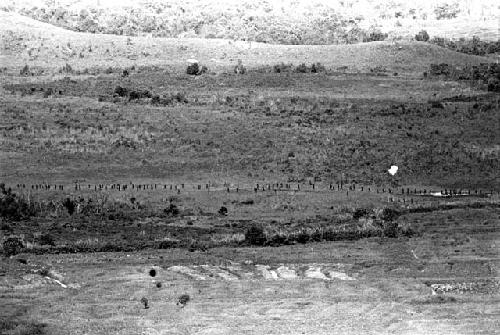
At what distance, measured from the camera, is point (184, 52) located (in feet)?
236

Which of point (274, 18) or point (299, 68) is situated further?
point (274, 18)

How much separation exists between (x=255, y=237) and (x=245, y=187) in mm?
10290

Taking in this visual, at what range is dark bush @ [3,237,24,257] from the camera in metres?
31.1

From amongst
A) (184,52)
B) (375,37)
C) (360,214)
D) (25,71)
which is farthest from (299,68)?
(360,214)

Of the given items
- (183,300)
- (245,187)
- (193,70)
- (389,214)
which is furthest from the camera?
(193,70)

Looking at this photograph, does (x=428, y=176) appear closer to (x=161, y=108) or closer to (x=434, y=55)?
(x=161, y=108)

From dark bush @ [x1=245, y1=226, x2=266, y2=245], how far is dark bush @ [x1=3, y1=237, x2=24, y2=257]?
5.96 metres

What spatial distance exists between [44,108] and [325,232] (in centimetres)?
2535

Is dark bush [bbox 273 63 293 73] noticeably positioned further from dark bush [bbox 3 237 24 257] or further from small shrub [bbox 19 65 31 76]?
dark bush [bbox 3 237 24 257]

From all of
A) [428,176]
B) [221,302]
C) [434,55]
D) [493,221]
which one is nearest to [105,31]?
[434,55]

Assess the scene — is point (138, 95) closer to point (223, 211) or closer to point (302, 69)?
point (302, 69)

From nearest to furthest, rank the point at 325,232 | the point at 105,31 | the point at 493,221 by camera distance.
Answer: the point at 325,232
the point at 493,221
the point at 105,31

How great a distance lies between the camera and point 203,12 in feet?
281

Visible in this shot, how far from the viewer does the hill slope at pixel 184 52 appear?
69000 millimetres
